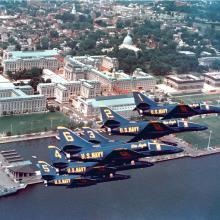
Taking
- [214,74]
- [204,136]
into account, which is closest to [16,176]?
[204,136]

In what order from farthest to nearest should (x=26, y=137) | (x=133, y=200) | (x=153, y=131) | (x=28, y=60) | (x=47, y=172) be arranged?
(x=28, y=60)
(x=26, y=137)
(x=133, y=200)
(x=47, y=172)
(x=153, y=131)

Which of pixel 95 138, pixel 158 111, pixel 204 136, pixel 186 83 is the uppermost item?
pixel 158 111

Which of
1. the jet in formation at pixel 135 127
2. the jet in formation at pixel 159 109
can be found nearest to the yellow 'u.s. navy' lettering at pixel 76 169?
the jet in formation at pixel 135 127

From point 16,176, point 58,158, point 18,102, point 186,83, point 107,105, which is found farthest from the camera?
point 186,83

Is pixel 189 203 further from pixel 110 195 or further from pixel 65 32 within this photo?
pixel 65 32

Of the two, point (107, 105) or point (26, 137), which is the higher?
point (107, 105)

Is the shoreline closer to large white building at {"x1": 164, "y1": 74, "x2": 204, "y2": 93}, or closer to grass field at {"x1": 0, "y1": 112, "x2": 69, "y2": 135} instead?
grass field at {"x1": 0, "y1": 112, "x2": 69, "y2": 135}

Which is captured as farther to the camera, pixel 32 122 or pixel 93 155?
pixel 32 122

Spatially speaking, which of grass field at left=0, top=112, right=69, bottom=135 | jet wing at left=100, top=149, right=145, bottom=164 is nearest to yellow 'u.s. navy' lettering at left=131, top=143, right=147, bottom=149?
jet wing at left=100, top=149, right=145, bottom=164

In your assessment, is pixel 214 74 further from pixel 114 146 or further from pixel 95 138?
pixel 114 146
